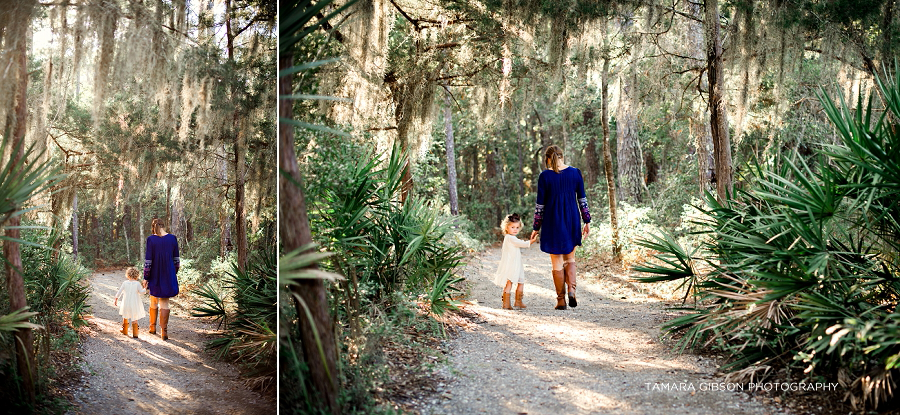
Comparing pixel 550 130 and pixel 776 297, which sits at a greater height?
pixel 550 130

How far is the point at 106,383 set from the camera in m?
2.83

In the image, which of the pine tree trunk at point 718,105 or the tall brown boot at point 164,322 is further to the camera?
the pine tree trunk at point 718,105

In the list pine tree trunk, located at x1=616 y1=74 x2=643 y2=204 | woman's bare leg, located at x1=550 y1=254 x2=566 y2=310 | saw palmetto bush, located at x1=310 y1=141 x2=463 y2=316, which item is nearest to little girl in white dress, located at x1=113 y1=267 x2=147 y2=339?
saw palmetto bush, located at x1=310 y1=141 x2=463 y2=316

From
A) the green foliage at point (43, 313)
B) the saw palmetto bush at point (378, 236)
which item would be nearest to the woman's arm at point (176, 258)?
the green foliage at point (43, 313)

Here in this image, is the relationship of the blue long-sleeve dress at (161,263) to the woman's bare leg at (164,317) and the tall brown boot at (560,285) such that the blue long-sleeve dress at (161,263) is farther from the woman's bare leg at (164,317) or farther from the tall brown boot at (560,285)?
the tall brown boot at (560,285)

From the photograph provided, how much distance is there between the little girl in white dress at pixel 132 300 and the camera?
3.00m

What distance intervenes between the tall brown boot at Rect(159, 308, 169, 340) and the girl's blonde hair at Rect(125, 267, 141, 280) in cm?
24

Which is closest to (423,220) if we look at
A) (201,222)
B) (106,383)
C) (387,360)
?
(387,360)

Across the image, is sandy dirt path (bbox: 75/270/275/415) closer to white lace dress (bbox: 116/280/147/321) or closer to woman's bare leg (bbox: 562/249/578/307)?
white lace dress (bbox: 116/280/147/321)

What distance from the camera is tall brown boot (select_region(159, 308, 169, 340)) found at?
3121mm

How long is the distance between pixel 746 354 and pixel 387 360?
8.10 ft

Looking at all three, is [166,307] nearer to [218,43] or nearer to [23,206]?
[23,206]

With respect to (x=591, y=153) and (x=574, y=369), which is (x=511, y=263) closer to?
(x=574, y=369)

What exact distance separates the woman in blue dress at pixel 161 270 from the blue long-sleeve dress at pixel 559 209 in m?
3.88
